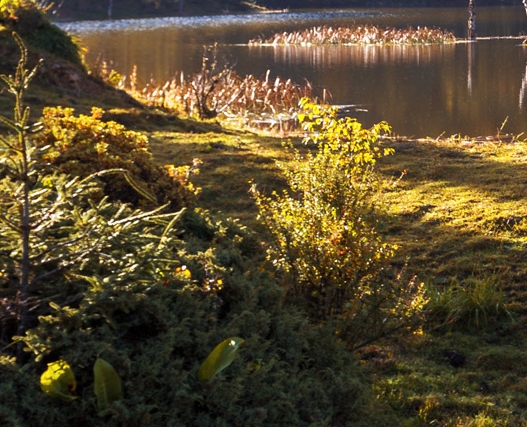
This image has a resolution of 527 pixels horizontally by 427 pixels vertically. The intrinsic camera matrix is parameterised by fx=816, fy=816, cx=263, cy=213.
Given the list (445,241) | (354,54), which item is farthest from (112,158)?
(354,54)

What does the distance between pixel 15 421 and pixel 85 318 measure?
50 cm

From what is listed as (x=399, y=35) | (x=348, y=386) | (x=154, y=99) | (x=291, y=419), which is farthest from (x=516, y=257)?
(x=399, y=35)

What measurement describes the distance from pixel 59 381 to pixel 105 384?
0.52 feet

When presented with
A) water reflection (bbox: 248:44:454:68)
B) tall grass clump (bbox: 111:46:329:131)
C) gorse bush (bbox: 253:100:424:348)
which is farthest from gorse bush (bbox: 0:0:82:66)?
water reflection (bbox: 248:44:454:68)

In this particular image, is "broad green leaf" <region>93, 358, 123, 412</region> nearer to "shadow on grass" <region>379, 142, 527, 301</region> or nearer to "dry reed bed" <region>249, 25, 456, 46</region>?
"shadow on grass" <region>379, 142, 527, 301</region>

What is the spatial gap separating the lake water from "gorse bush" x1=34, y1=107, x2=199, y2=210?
31.4ft

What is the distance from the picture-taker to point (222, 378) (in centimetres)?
304

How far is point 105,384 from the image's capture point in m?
Answer: 2.83

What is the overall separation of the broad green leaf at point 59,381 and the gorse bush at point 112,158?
215 centimetres

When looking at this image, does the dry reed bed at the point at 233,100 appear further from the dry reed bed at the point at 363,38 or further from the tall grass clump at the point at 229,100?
the dry reed bed at the point at 363,38

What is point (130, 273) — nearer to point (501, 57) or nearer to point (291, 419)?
point (291, 419)

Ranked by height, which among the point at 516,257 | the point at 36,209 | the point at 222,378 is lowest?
the point at 516,257

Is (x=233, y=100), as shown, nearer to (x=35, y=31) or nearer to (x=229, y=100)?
(x=229, y=100)

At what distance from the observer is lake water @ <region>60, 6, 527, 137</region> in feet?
53.0
